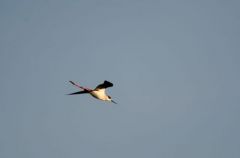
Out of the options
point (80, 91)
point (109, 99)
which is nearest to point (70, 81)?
point (80, 91)

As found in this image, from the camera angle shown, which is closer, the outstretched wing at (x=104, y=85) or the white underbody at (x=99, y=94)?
the outstretched wing at (x=104, y=85)

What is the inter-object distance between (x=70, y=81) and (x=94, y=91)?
3475 millimetres

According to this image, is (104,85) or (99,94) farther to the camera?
(99,94)

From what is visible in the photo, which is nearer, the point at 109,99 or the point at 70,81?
the point at 70,81

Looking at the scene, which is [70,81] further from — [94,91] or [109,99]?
[109,99]

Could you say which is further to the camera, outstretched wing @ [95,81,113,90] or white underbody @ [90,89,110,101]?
white underbody @ [90,89,110,101]

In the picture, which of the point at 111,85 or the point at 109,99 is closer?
the point at 111,85

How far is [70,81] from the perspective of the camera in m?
47.8

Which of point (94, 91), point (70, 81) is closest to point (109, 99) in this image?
point (94, 91)

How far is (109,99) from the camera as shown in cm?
5316

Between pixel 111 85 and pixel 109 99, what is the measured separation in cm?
436

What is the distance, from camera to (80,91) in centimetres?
4994

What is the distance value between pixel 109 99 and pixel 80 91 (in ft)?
14.4

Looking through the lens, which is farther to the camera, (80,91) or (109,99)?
(109,99)
